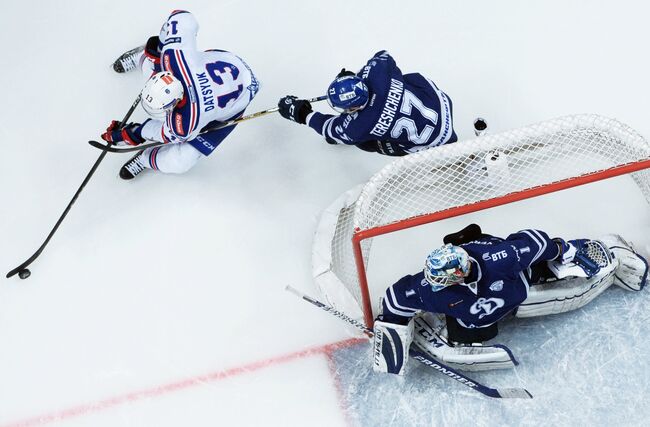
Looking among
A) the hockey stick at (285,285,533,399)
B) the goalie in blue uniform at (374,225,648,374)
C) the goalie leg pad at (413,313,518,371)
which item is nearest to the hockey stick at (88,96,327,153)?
the hockey stick at (285,285,533,399)

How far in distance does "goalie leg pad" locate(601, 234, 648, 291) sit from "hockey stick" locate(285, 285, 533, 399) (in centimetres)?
63

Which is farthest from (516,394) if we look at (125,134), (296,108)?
(125,134)

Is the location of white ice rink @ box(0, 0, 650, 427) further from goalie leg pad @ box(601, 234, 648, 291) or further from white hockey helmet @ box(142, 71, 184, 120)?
white hockey helmet @ box(142, 71, 184, 120)

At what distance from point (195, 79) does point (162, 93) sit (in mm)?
164

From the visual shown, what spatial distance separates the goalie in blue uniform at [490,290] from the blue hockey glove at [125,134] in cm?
137

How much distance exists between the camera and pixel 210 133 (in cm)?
395

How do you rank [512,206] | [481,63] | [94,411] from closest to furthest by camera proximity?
[94,411]
[512,206]
[481,63]

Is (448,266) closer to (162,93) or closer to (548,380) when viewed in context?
(548,380)

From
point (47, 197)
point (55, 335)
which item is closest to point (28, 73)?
point (47, 197)

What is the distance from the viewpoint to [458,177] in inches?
151

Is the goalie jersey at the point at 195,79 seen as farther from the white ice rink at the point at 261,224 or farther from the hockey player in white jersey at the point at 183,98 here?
the white ice rink at the point at 261,224

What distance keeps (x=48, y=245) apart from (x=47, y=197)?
0.82 ft

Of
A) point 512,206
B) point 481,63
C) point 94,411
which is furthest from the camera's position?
point 481,63

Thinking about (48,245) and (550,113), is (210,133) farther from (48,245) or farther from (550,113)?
(550,113)
